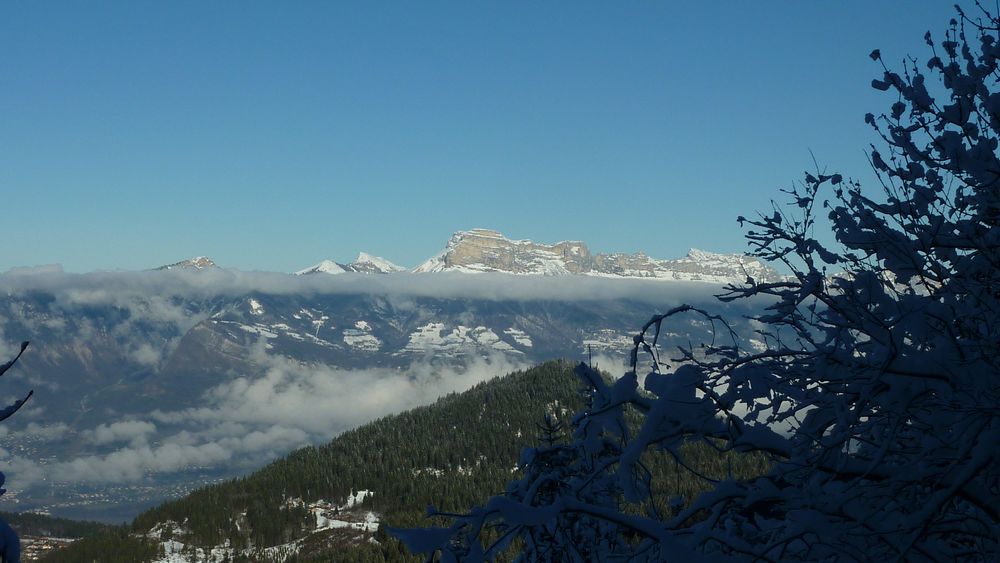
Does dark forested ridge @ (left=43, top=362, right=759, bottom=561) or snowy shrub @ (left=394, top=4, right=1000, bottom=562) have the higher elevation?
snowy shrub @ (left=394, top=4, right=1000, bottom=562)

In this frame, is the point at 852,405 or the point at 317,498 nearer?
the point at 852,405

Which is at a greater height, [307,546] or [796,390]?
[796,390]

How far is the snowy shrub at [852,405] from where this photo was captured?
167 inches

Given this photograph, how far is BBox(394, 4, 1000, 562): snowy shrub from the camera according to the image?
4.25m

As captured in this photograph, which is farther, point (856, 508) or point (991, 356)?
point (991, 356)

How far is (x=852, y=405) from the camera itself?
518 centimetres

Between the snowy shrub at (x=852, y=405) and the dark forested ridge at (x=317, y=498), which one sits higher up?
the snowy shrub at (x=852, y=405)

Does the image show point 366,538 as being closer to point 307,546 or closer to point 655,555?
point 307,546

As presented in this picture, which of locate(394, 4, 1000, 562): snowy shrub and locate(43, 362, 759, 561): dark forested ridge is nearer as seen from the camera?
locate(394, 4, 1000, 562): snowy shrub

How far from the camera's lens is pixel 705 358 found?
5.70 meters

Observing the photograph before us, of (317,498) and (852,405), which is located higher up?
(852,405)

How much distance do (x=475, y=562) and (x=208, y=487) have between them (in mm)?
206267

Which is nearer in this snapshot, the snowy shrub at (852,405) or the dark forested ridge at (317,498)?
the snowy shrub at (852,405)

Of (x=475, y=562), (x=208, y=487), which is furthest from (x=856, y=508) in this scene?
(x=208, y=487)
